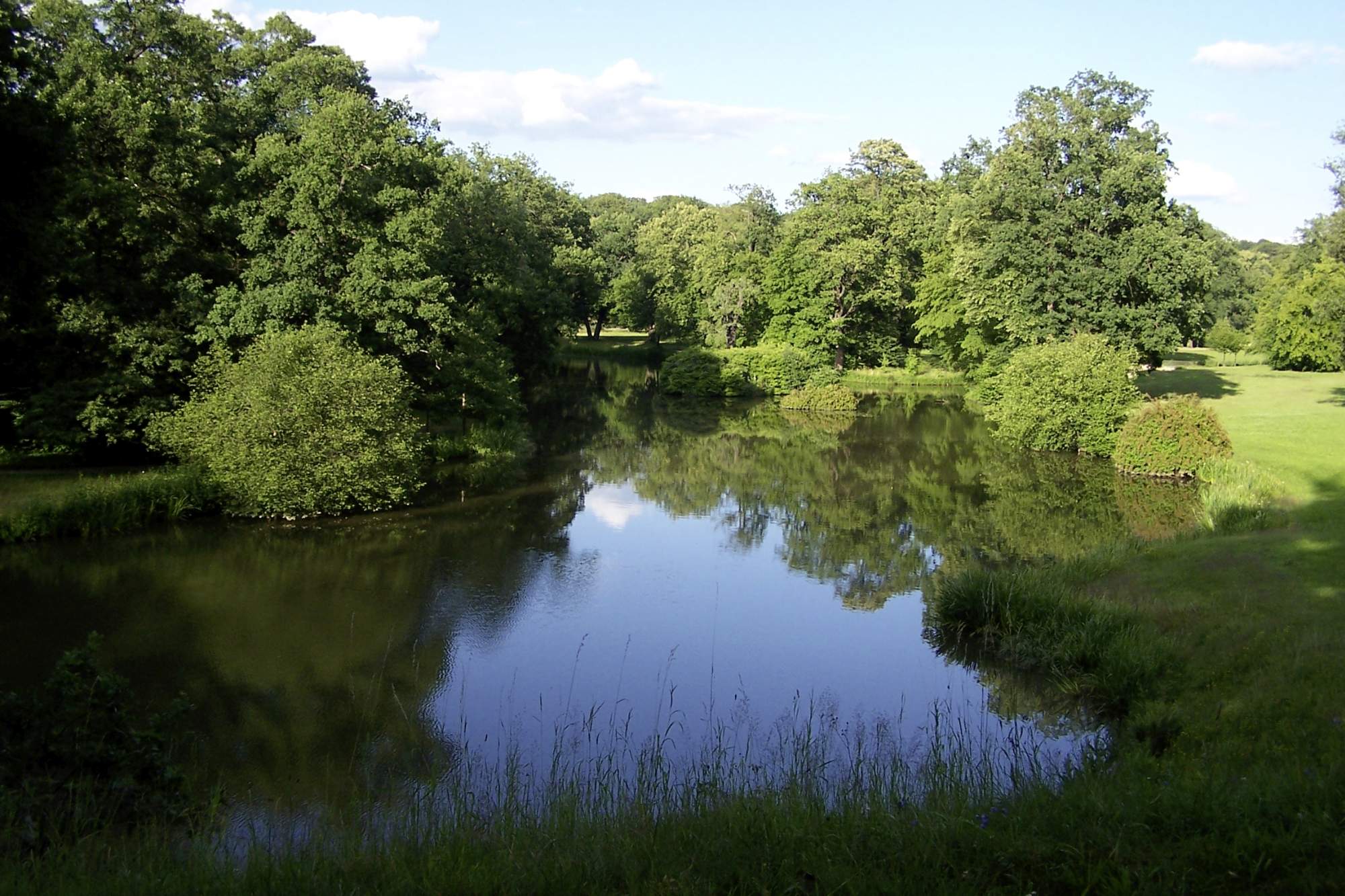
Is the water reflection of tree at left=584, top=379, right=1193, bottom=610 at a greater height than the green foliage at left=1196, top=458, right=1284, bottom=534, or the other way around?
the green foliage at left=1196, top=458, right=1284, bottom=534

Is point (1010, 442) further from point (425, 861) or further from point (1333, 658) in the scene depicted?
point (425, 861)

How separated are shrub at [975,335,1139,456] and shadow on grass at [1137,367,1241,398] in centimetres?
625

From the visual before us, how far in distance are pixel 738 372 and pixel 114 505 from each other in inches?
1370

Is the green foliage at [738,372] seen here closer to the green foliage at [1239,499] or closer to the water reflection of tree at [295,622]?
the green foliage at [1239,499]

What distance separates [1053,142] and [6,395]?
33474mm

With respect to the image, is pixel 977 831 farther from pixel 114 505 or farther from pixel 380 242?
pixel 380 242

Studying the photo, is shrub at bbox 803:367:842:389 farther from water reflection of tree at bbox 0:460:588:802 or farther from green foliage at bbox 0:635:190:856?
green foliage at bbox 0:635:190:856

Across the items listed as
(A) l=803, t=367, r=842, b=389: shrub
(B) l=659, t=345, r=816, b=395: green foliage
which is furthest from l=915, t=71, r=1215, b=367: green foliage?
(B) l=659, t=345, r=816, b=395: green foliage

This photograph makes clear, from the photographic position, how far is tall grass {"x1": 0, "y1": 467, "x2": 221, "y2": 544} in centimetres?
1812

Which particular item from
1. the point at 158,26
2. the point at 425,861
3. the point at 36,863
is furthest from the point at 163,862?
the point at 158,26

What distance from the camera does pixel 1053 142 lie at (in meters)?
35.9

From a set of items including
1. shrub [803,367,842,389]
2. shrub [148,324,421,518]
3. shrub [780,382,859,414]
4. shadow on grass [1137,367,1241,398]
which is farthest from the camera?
shrub [803,367,842,389]

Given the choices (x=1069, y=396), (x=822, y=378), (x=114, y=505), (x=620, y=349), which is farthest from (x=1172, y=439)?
(x=620, y=349)

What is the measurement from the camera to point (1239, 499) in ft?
62.7
